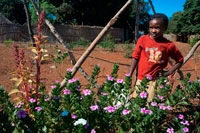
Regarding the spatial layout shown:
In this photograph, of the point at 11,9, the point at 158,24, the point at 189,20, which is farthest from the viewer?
the point at 11,9

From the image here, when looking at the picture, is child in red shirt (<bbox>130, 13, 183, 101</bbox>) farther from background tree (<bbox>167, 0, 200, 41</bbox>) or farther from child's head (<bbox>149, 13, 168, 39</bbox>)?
background tree (<bbox>167, 0, 200, 41</bbox>)

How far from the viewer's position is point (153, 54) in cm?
190

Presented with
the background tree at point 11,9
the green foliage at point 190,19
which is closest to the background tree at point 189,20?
the green foliage at point 190,19

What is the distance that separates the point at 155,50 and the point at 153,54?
46 mm

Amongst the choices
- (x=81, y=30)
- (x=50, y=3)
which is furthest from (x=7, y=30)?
(x=50, y=3)

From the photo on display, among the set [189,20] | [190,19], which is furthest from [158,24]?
[190,19]

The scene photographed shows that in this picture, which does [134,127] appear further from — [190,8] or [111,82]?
[190,8]

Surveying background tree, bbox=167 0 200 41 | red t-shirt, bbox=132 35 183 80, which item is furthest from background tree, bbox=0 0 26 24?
red t-shirt, bbox=132 35 183 80

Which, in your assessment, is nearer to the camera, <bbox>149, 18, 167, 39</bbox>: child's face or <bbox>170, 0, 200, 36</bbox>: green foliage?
<bbox>149, 18, 167, 39</bbox>: child's face

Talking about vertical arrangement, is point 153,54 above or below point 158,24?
below

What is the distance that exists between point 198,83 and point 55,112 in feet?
4.42

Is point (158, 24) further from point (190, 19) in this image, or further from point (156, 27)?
point (190, 19)

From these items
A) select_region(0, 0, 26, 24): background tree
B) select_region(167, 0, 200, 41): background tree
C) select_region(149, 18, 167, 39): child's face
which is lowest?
select_region(149, 18, 167, 39): child's face

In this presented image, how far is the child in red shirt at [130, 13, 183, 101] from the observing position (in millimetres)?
1856
